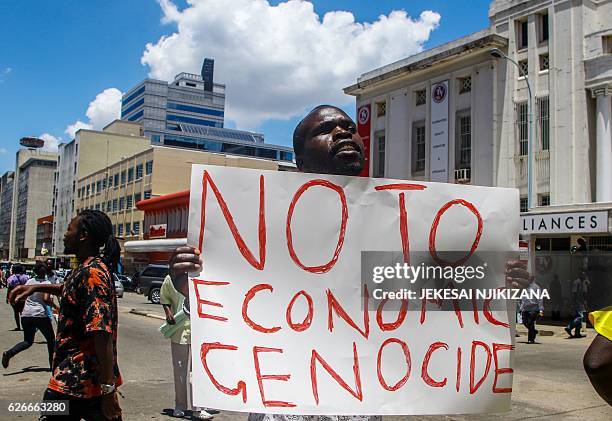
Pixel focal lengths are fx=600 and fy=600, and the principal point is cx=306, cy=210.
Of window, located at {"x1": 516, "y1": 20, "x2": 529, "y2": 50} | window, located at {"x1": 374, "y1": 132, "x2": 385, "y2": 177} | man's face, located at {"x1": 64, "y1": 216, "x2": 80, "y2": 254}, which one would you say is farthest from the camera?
window, located at {"x1": 374, "y1": 132, "x2": 385, "y2": 177}

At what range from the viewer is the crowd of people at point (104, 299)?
7.46 feet

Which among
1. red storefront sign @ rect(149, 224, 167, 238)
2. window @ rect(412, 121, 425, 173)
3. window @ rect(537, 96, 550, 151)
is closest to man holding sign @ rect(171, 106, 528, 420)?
window @ rect(537, 96, 550, 151)

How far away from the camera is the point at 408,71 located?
91.0ft

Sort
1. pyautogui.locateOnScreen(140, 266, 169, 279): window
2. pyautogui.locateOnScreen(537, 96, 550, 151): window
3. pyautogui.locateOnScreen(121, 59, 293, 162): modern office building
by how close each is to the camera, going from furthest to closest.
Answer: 1. pyautogui.locateOnScreen(121, 59, 293, 162): modern office building
2. pyautogui.locateOnScreen(140, 266, 169, 279): window
3. pyautogui.locateOnScreen(537, 96, 550, 151): window

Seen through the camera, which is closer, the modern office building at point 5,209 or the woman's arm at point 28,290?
the woman's arm at point 28,290

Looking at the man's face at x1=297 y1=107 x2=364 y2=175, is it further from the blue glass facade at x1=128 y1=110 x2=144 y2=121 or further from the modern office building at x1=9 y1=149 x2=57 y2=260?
the blue glass facade at x1=128 y1=110 x2=144 y2=121

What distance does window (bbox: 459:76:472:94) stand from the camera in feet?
83.3

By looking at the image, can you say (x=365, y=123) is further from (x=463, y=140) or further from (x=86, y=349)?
(x=86, y=349)

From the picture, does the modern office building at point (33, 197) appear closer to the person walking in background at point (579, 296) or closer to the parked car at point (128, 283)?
the parked car at point (128, 283)

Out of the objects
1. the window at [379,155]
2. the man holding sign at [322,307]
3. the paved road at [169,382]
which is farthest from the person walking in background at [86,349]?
the window at [379,155]

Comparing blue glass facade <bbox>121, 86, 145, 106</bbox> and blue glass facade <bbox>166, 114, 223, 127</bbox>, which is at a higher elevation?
blue glass facade <bbox>121, 86, 145, 106</bbox>

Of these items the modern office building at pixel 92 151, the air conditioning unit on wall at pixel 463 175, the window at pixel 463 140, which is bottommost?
the air conditioning unit on wall at pixel 463 175

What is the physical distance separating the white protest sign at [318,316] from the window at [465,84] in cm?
2429

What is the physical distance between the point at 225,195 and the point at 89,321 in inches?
58.8
